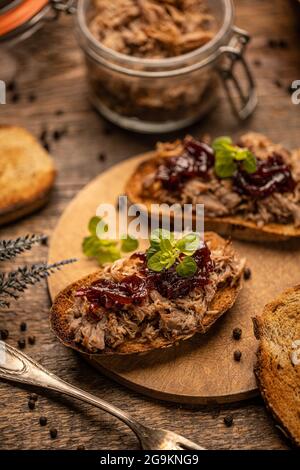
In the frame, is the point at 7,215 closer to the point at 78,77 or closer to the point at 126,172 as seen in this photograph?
the point at 126,172

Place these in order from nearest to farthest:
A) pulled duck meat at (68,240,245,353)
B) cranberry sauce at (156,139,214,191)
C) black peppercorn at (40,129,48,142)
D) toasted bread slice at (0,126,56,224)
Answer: pulled duck meat at (68,240,245,353) → cranberry sauce at (156,139,214,191) → toasted bread slice at (0,126,56,224) → black peppercorn at (40,129,48,142)

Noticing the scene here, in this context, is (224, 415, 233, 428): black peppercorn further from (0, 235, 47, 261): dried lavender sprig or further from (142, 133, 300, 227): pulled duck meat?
(0, 235, 47, 261): dried lavender sprig

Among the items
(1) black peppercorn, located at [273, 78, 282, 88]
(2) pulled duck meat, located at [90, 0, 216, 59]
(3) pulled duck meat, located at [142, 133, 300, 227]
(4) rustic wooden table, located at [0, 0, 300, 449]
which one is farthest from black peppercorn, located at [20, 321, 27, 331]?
(1) black peppercorn, located at [273, 78, 282, 88]

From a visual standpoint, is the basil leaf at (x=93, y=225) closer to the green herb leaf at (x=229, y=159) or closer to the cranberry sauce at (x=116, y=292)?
the cranberry sauce at (x=116, y=292)

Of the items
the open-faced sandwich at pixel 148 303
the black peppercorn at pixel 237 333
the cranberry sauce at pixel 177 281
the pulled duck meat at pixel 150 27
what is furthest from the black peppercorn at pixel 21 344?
the pulled duck meat at pixel 150 27
